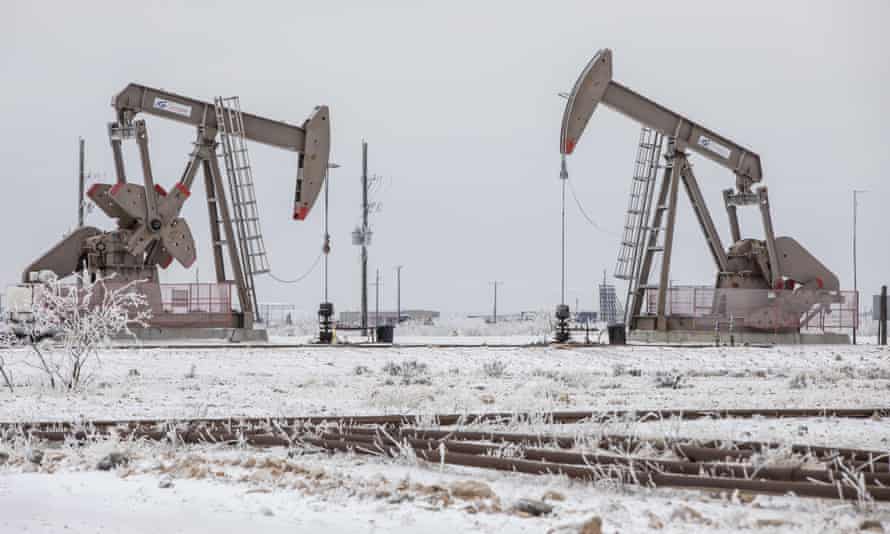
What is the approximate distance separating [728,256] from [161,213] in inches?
608

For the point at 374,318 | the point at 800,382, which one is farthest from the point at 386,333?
the point at 374,318

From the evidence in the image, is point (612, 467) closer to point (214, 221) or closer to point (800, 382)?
point (800, 382)

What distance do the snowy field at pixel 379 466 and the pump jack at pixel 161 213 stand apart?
11.9 meters

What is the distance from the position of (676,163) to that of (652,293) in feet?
12.1

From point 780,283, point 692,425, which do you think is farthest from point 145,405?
point 780,283

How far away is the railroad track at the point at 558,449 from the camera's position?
5348 mm

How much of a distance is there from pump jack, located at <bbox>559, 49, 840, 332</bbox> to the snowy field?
44.0 ft

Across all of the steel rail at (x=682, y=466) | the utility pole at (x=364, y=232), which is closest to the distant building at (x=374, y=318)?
the utility pole at (x=364, y=232)

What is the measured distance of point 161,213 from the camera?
28500 millimetres

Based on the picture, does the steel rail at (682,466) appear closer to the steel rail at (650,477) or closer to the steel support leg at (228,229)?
the steel rail at (650,477)

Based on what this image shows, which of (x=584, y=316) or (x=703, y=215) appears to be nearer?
(x=703, y=215)

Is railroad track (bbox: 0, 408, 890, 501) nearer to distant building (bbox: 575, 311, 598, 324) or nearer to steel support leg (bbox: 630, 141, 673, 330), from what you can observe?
steel support leg (bbox: 630, 141, 673, 330)

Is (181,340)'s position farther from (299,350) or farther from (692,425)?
(692,425)

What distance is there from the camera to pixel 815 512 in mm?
4867
